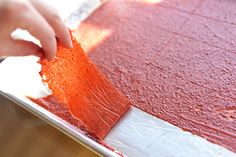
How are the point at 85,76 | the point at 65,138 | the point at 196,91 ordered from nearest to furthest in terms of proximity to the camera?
1. the point at 65,138
2. the point at 85,76
3. the point at 196,91

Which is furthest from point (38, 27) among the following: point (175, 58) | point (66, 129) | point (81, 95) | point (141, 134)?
point (175, 58)

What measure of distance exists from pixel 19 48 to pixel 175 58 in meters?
0.76

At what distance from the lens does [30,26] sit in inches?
22.2

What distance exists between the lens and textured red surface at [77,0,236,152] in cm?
108

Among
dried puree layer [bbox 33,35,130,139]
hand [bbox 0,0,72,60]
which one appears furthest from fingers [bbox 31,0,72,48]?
dried puree layer [bbox 33,35,130,139]

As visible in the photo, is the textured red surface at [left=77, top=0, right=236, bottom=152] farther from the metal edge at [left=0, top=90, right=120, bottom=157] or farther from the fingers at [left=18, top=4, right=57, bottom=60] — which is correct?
the fingers at [left=18, top=4, right=57, bottom=60]

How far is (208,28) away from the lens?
1346mm

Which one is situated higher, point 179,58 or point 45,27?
point 45,27

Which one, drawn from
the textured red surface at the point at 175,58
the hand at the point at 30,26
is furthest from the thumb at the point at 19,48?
the textured red surface at the point at 175,58

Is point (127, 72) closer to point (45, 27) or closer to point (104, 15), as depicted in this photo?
point (104, 15)

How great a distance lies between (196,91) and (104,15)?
606 millimetres

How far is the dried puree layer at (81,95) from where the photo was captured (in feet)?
2.99

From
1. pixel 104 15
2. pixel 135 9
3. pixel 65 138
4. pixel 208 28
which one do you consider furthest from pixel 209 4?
pixel 65 138

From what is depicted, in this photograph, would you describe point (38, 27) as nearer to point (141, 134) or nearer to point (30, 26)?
point (30, 26)
